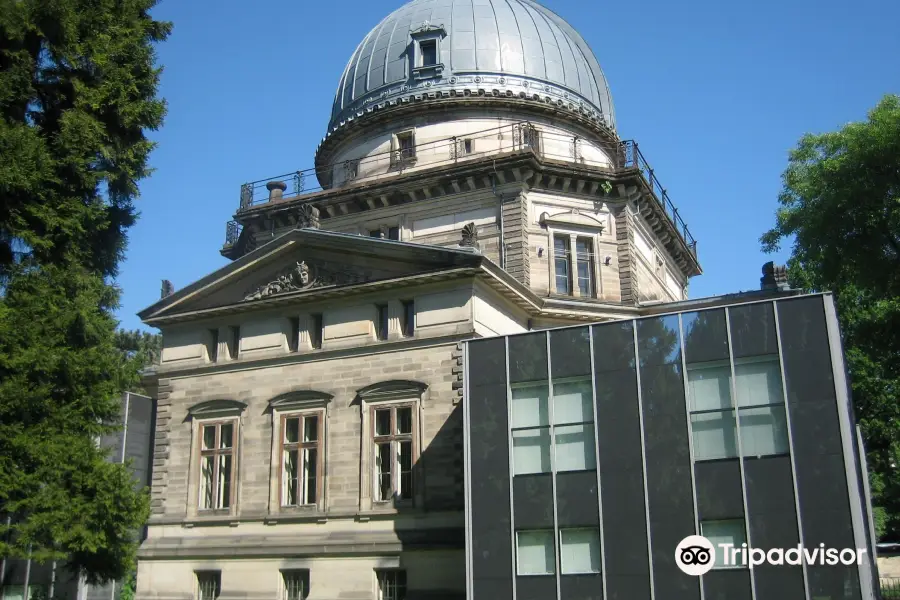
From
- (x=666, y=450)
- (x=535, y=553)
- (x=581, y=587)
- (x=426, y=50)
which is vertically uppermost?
(x=426, y=50)

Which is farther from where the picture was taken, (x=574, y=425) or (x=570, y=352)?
(x=570, y=352)

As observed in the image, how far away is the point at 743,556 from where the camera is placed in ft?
71.6

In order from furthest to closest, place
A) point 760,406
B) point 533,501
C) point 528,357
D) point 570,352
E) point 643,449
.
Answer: point 528,357, point 570,352, point 533,501, point 643,449, point 760,406

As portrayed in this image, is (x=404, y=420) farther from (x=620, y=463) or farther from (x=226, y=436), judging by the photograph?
(x=620, y=463)

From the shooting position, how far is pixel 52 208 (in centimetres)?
2400

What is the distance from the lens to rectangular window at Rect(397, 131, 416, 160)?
130ft

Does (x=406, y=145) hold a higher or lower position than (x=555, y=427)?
higher

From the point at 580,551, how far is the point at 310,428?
10791 millimetres

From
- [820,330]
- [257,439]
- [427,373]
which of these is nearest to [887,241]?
[820,330]

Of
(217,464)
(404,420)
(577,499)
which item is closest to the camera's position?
(577,499)

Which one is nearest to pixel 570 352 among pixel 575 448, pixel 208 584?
pixel 575 448

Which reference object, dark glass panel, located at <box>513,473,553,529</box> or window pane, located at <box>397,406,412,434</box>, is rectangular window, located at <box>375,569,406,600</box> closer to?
window pane, located at <box>397,406,412,434</box>

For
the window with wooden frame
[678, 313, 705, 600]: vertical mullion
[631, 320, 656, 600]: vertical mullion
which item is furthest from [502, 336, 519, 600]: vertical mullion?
the window with wooden frame

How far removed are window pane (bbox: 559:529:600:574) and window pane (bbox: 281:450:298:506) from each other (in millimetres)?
10089
